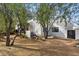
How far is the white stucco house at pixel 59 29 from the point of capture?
75.7 inches

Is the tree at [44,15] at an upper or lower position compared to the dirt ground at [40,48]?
upper

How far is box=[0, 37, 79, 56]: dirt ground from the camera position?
6.44 ft

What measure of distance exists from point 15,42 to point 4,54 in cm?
20

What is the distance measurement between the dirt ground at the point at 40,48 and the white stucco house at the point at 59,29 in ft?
0.23

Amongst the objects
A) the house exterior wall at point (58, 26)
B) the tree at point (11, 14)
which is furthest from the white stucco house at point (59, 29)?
the tree at point (11, 14)

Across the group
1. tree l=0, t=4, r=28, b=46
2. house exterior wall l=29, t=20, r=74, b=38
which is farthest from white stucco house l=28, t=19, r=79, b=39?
tree l=0, t=4, r=28, b=46

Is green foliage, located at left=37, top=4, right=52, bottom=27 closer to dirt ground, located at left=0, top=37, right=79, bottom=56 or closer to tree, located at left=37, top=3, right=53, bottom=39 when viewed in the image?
tree, located at left=37, top=3, right=53, bottom=39

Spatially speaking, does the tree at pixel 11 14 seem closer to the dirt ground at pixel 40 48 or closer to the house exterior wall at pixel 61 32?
the dirt ground at pixel 40 48

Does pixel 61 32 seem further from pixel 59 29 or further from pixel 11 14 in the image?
pixel 11 14

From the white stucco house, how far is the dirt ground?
72 mm

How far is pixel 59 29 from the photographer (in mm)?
1933

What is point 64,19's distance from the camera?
1.93 m

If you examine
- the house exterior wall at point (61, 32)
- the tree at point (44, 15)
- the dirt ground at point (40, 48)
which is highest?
the tree at point (44, 15)

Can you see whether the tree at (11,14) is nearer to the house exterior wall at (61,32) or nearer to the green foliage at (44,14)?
the green foliage at (44,14)
